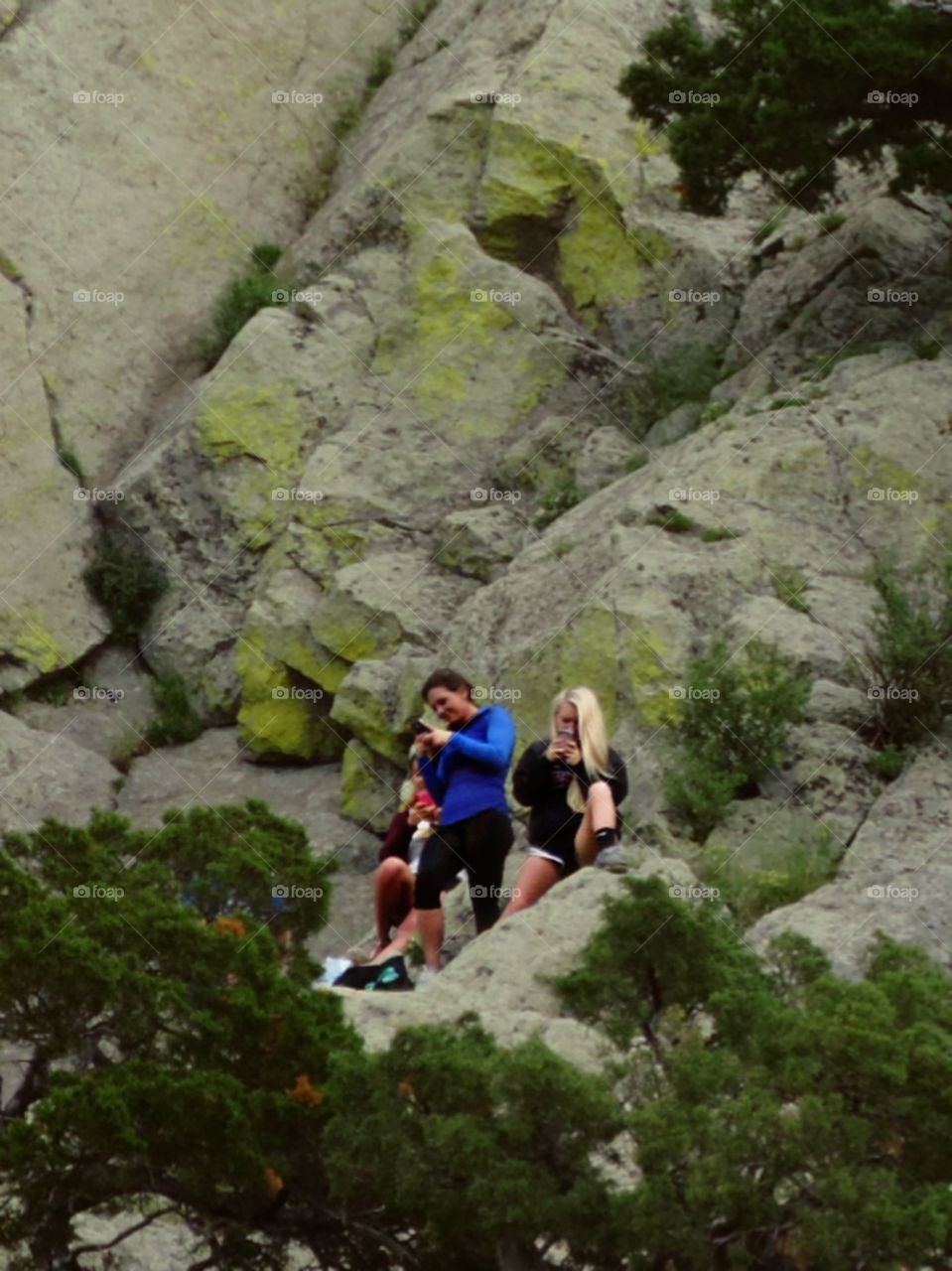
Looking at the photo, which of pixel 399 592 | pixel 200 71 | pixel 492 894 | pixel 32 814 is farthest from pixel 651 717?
pixel 200 71

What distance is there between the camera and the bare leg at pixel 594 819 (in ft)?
44.0

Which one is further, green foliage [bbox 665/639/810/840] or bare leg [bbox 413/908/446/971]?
green foliage [bbox 665/639/810/840]

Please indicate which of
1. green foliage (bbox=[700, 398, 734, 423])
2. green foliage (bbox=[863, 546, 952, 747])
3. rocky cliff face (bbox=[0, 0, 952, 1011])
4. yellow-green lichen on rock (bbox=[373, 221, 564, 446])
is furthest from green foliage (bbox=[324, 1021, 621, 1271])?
yellow-green lichen on rock (bbox=[373, 221, 564, 446])

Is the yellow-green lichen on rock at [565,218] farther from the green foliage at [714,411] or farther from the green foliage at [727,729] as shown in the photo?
the green foliage at [727,729]

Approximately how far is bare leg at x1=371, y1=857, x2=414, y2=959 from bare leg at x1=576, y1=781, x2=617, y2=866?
39.2 inches

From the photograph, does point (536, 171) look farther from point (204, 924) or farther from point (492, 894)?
point (204, 924)

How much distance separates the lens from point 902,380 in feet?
60.3

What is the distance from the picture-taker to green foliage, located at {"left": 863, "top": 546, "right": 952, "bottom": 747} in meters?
15.8

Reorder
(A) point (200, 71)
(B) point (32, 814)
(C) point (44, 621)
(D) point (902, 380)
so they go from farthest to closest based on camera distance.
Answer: (A) point (200, 71) < (C) point (44, 621) < (B) point (32, 814) < (D) point (902, 380)

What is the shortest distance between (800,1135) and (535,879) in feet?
15.1

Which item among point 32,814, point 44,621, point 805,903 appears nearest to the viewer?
point 805,903

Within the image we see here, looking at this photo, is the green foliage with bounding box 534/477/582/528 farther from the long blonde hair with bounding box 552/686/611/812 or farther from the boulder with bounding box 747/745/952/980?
the long blonde hair with bounding box 552/686/611/812

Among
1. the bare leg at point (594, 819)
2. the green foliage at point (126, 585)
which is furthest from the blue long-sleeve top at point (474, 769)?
the green foliage at point (126, 585)

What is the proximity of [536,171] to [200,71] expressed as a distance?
389cm
